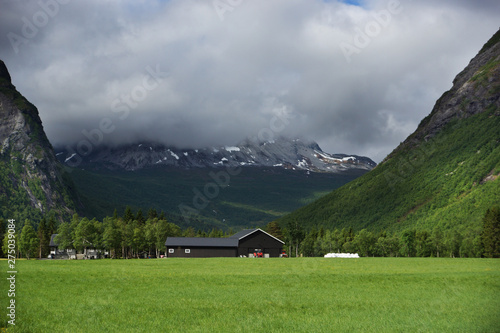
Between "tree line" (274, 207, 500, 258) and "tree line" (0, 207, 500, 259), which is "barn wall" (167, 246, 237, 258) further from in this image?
"tree line" (274, 207, 500, 258)

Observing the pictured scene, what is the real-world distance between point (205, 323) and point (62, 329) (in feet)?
18.0

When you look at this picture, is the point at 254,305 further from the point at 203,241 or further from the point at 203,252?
the point at 203,241

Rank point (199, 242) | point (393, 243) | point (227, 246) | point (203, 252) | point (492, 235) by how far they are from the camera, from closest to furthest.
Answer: point (492, 235) < point (203, 252) < point (199, 242) < point (227, 246) < point (393, 243)

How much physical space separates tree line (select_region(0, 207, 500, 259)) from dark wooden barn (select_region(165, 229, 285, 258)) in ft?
32.6

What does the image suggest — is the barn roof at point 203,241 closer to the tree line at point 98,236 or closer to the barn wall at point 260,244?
the barn wall at point 260,244

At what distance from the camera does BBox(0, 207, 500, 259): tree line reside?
110812 millimetres

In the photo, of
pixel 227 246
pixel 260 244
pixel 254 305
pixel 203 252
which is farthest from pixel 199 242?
pixel 254 305

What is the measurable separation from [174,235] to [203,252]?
67.6ft

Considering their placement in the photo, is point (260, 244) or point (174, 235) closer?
point (260, 244)

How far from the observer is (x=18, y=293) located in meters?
26.8

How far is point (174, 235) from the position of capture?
5335 inches

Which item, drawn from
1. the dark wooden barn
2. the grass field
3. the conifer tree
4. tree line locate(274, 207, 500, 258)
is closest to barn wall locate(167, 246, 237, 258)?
the dark wooden barn

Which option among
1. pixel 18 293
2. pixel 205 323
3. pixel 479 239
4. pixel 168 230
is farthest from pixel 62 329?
pixel 479 239

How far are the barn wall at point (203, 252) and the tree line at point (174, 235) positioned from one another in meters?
10.4
